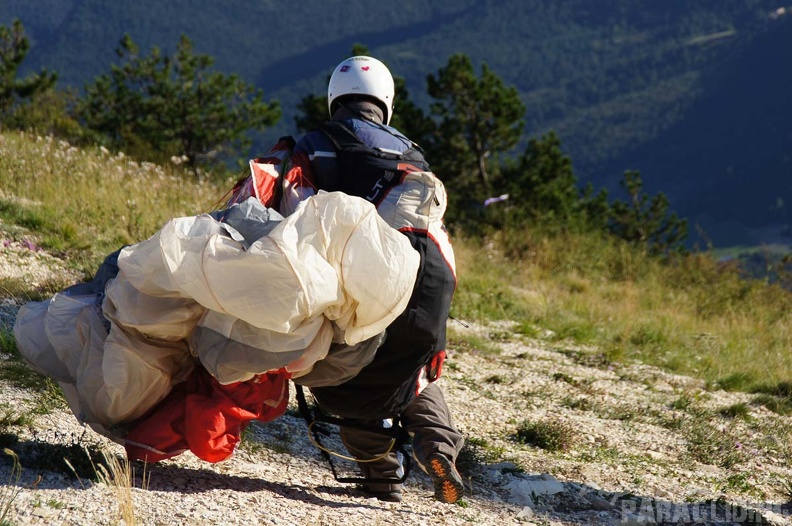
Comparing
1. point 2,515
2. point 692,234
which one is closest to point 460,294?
point 2,515

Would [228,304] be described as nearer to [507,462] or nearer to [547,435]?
[507,462]

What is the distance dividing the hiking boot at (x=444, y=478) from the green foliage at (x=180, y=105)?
16671 millimetres

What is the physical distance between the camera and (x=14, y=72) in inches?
877

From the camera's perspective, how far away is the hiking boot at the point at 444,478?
4.02 m

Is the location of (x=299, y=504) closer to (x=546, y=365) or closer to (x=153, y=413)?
(x=153, y=413)

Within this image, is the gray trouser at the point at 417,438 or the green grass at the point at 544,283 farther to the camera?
the green grass at the point at 544,283

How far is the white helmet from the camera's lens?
445 cm

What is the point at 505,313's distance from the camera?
8.69 metres

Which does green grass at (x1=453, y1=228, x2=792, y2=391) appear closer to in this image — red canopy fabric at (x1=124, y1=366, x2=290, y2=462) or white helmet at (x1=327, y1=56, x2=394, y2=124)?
white helmet at (x1=327, y1=56, x2=394, y2=124)

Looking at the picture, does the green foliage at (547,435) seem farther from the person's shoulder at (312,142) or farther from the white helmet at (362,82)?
the person's shoulder at (312,142)

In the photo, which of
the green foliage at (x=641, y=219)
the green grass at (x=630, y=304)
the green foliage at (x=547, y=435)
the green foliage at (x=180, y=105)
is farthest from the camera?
the green foliage at (x=641, y=219)

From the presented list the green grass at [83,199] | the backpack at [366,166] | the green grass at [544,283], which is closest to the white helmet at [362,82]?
the backpack at [366,166]

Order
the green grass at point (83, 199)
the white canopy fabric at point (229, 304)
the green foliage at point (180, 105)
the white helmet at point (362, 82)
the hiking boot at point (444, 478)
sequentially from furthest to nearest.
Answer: the green foliage at point (180, 105)
the green grass at point (83, 199)
the white helmet at point (362, 82)
the hiking boot at point (444, 478)
the white canopy fabric at point (229, 304)

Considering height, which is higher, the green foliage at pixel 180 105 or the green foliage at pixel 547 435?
the green foliage at pixel 180 105
